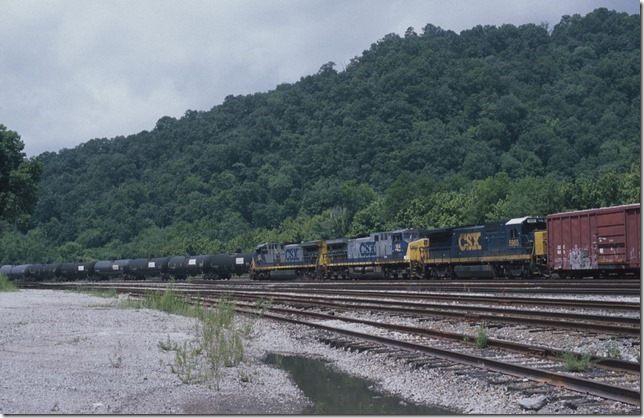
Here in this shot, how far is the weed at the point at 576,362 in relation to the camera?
35.3ft

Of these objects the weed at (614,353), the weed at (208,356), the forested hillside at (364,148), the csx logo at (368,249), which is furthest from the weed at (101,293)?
the forested hillside at (364,148)

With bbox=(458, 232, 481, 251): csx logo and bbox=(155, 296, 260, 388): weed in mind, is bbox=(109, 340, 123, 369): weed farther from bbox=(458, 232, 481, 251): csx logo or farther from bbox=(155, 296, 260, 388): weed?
bbox=(458, 232, 481, 251): csx logo

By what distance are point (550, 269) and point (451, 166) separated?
7712 centimetres

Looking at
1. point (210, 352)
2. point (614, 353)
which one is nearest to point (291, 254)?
point (210, 352)

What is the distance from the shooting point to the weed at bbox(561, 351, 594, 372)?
10766 millimetres

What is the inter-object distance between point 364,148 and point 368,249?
77.5 metres

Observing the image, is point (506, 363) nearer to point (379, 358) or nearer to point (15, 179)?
point (379, 358)

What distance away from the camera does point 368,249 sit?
149 feet

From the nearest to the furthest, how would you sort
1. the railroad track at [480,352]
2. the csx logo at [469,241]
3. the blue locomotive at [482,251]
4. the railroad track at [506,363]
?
the railroad track at [506,363], the railroad track at [480,352], the blue locomotive at [482,251], the csx logo at [469,241]

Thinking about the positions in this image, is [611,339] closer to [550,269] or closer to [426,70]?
[550,269]

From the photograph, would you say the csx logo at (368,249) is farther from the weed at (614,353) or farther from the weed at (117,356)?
the weed at (614,353)

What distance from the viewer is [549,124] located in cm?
10888

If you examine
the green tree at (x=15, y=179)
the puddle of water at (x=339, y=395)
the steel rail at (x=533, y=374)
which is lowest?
the puddle of water at (x=339, y=395)

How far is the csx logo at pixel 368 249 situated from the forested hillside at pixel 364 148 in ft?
69.6
